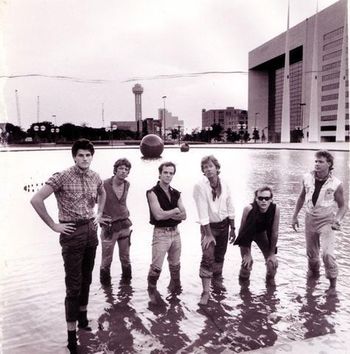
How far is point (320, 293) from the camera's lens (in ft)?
17.3

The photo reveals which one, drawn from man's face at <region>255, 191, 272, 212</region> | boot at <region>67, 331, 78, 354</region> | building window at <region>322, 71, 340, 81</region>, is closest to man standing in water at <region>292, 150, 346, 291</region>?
man's face at <region>255, 191, 272, 212</region>

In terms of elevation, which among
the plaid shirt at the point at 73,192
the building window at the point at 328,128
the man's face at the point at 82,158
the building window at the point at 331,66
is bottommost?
the plaid shirt at the point at 73,192

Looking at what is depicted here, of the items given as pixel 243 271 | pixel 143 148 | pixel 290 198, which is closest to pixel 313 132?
pixel 143 148

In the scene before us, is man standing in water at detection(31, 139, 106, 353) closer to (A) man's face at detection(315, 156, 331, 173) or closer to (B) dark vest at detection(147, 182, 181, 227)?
(B) dark vest at detection(147, 182, 181, 227)

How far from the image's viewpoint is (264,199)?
5.33m

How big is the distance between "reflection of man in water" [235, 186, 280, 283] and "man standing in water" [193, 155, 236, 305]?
0.35m

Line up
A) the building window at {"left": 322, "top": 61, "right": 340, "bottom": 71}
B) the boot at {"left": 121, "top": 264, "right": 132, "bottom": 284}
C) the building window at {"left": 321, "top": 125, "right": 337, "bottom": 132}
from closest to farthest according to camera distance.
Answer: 1. the boot at {"left": 121, "top": 264, "right": 132, "bottom": 284}
2. the building window at {"left": 322, "top": 61, "right": 340, "bottom": 71}
3. the building window at {"left": 321, "top": 125, "right": 337, "bottom": 132}

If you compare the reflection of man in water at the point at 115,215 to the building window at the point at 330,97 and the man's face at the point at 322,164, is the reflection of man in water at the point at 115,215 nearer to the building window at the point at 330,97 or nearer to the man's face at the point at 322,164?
the man's face at the point at 322,164

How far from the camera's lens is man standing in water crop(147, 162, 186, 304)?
495cm

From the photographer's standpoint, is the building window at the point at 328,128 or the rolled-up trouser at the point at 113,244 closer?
the rolled-up trouser at the point at 113,244

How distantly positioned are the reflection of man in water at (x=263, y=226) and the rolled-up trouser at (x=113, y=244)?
1514mm

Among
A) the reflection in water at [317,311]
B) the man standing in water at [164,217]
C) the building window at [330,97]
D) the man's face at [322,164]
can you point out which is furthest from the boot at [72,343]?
the building window at [330,97]

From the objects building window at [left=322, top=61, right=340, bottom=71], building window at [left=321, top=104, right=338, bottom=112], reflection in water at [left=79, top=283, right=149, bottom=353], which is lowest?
reflection in water at [left=79, top=283, right=149, bottom=353]

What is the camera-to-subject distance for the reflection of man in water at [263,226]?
5374 millimetres
